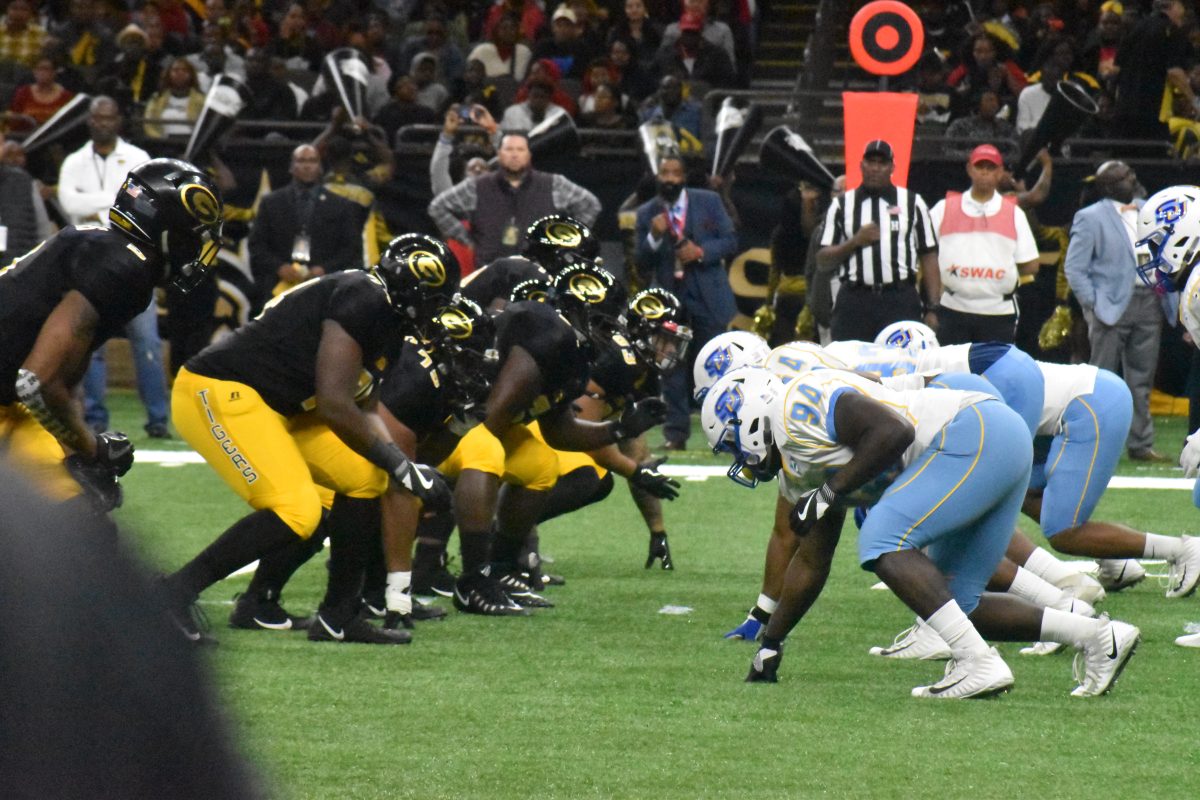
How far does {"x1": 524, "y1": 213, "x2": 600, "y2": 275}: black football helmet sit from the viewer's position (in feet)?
28.8

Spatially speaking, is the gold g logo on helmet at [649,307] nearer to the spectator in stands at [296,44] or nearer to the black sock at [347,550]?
the black sock at [347,550]

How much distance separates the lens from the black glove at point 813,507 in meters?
5.54

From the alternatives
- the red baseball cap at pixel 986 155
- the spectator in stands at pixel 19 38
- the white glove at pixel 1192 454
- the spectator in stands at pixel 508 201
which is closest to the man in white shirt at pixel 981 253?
the red baseball cap at pixel 986 155

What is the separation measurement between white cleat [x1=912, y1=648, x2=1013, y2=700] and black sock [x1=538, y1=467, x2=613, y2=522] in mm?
3035

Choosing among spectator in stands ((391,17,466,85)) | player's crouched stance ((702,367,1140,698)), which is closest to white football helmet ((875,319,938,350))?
player's crouched stance ((702,367,1140,698))

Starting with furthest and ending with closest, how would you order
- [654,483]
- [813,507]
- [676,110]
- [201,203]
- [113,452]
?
1. [676,110]
2. [654,483]
3. [201,203]
4. [113,452]
5. [813,507]

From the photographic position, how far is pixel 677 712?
5590 mm

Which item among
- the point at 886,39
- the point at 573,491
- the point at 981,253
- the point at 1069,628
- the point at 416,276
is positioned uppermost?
the point at 886,39

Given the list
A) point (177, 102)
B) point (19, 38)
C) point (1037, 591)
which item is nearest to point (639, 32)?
point (177, 102)

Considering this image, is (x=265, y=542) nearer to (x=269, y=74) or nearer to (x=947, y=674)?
(x=947, y=674)

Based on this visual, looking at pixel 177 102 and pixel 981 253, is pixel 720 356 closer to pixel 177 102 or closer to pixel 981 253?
pixel 981 253

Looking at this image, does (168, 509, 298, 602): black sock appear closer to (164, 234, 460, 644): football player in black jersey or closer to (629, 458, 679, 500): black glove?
(164, 234, 460, 644): football player in black jersey

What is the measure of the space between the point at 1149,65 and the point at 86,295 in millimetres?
11056

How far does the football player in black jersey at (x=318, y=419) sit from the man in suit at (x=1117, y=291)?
663 centimetres
